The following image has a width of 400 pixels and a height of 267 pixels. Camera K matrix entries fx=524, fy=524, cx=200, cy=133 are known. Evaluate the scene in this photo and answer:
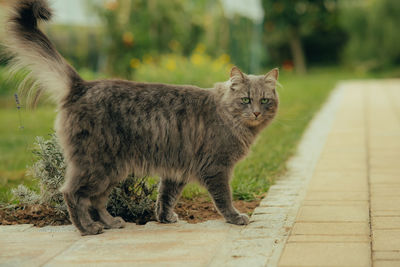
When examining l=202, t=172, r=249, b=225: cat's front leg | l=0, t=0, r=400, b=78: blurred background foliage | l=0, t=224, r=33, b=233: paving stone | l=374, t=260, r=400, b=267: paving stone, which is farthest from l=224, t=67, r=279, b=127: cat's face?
l=0, t=0, r=400, b=78: blurred background foliage

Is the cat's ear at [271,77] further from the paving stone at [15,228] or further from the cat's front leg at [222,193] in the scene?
the paving stone at [15,228]

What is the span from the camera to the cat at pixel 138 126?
362 cm

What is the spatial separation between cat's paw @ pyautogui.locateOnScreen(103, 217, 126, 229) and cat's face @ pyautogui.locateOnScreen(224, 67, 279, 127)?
1167mm

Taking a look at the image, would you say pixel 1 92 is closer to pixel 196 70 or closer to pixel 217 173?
pixel 196 70

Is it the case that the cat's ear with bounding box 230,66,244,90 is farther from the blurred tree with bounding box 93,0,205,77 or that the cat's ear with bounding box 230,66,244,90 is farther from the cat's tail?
→ the blurred tree with bounding box 93,0,205,77

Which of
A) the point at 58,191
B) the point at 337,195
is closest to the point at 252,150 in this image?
the point at 337,195

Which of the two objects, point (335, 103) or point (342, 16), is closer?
point (335, 103)

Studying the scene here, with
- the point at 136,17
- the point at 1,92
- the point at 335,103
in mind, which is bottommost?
the point at 335,103

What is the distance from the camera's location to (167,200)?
409cm

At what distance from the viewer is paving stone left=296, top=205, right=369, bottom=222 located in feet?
12.6

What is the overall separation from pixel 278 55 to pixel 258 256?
26.7 meters

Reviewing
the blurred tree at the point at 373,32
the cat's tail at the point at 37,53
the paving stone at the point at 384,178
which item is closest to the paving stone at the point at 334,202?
the paving stone at the point at 384,178

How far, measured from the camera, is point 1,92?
1255cm

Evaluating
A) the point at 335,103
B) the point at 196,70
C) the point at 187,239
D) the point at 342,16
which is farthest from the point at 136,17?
the point at 342,16
